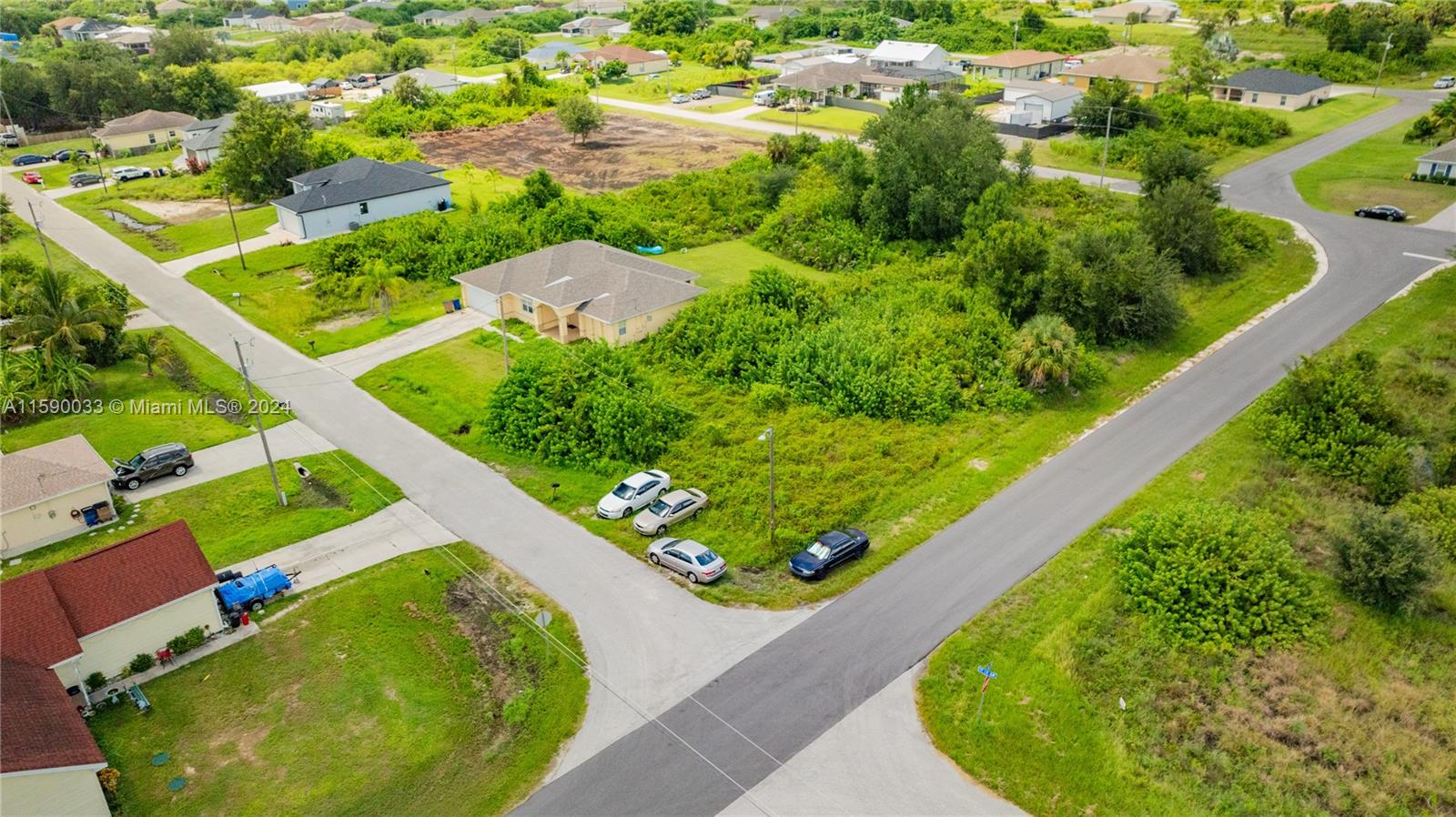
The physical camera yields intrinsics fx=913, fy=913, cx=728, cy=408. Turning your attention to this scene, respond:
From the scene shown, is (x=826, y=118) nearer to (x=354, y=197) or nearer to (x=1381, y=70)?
(x=354, y=197)

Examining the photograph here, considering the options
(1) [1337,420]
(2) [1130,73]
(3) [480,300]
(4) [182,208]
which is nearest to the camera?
(1) [1337,420]

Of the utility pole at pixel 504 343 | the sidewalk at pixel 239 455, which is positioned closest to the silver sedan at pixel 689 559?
the utility pole at pixel 504 343

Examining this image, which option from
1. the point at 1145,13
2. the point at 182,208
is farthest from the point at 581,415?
the point at 1145,13

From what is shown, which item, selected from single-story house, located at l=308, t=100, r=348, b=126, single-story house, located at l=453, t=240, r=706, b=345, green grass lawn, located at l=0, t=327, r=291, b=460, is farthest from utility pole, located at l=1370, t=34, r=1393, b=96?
single-story house, located at l=308, t=100, r=348, b=126

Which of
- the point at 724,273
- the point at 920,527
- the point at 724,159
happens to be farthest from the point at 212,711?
the point at 724,159

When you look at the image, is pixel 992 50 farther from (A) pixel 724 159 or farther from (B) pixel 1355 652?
(B) pixel 1355 652

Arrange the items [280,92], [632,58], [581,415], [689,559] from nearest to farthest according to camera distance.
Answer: [689,559], [581,415], [280,92], [632,58]

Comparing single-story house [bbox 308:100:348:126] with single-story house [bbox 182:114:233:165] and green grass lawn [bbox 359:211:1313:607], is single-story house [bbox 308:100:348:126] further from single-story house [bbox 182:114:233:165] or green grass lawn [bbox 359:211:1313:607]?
green grass lawn [bbox 359:211:1313:607]
